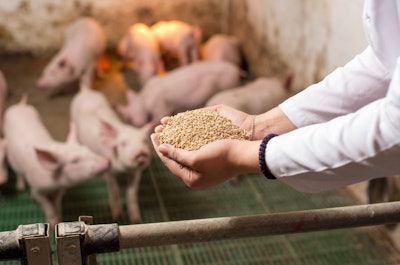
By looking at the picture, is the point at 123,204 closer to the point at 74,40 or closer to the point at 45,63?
the point at 74,40

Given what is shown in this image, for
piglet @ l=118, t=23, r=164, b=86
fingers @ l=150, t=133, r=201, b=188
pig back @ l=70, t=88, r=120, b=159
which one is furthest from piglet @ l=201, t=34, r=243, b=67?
fingers @ l=150, t=133, r=201, b=188

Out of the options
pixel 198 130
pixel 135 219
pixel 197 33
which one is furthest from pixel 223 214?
pixel 197 33

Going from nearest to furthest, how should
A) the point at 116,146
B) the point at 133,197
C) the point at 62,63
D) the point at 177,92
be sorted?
the point at 116,146, the point at 133,197, the point at 177,92, the point at 62,63

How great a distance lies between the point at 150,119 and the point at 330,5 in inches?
55.8

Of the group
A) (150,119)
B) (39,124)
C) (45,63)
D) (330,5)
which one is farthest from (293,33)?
(45,63)

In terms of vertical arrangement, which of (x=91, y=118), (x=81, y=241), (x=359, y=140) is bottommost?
(x=91, y=118)

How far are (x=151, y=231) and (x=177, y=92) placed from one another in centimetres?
263

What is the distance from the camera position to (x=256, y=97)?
11.2ft

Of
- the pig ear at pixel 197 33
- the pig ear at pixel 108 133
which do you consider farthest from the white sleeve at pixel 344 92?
the pig ear at pixel 197 33

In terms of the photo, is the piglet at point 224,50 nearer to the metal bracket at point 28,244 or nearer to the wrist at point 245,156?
the wrist at point 245,156

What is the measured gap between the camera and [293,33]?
3.72 meters

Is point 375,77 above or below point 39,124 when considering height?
above

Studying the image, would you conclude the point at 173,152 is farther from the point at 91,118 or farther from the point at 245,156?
the point at 91,118

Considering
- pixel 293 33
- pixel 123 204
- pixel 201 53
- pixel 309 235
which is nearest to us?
pixel 309 235
